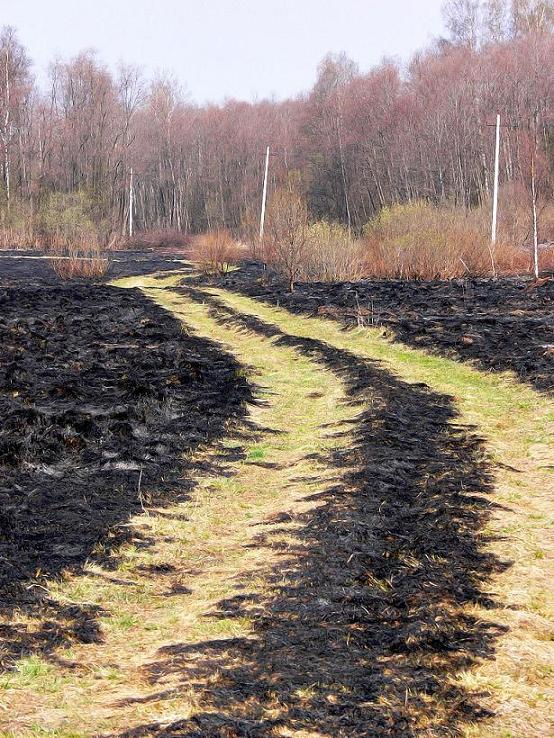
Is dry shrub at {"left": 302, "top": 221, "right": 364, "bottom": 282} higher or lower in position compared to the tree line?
lower

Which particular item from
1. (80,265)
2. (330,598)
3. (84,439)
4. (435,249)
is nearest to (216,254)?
(80,265)

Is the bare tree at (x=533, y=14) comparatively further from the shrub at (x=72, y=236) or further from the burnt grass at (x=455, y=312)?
the burnt grass at (x=455, y=312)

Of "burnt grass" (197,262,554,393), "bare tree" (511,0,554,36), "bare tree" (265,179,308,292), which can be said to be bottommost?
"burnt grass" (197,262,554,393)

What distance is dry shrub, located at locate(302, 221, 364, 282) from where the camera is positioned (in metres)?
26.8

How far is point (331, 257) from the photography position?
26953mm

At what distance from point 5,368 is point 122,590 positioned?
24.3ft

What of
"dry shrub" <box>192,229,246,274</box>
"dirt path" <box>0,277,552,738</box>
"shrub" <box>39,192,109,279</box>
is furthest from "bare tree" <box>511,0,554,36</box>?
"dirt path" <box>0,277,552,738</box>

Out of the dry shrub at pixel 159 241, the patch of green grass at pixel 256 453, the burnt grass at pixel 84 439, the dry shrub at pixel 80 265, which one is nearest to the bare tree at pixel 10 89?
the dry shrub at pixel 159 241

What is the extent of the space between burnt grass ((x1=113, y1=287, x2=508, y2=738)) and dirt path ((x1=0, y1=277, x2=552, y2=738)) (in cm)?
1

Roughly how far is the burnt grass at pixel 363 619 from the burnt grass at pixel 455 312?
4375mm

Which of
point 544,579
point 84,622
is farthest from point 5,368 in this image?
point 544,579

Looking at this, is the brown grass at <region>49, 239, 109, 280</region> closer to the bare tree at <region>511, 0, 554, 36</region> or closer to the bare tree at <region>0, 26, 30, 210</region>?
the bare tree at <region>0, 26, 30, 210</region>

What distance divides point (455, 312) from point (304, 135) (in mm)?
51346

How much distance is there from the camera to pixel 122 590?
5461 millimetres
